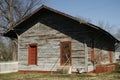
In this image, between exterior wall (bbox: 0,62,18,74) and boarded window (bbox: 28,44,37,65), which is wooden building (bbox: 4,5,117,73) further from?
exterior wall (bbox: 0,62,18,74)

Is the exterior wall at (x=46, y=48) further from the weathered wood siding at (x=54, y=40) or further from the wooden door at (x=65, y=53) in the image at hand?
the wooden door at (x=65, y=53)

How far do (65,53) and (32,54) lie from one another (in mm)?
3722

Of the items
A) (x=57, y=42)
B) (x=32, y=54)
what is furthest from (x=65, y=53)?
(x=32, y=54)

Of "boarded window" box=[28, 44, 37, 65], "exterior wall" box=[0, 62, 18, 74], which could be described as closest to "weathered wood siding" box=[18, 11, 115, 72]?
"boarded window" box=[28, 44, 37, 65]

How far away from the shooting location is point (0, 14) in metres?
36.7

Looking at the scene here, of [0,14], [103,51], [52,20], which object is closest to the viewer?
[52,20]

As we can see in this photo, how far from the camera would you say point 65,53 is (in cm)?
1958

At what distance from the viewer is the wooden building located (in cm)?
1883

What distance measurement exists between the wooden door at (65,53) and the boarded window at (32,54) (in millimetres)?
2945

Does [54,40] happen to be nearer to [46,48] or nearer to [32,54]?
[46,48]

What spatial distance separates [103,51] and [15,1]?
20.1 m

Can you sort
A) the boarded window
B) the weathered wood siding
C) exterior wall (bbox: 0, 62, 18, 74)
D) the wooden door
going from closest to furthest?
the weathered wood siding → the wooden door → the boarded window → exterior wall (bbox: 0, 62, 18, 74)

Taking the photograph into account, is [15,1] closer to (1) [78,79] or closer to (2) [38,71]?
(2) [38,71]

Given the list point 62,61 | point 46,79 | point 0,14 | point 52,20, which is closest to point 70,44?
point 62,61
